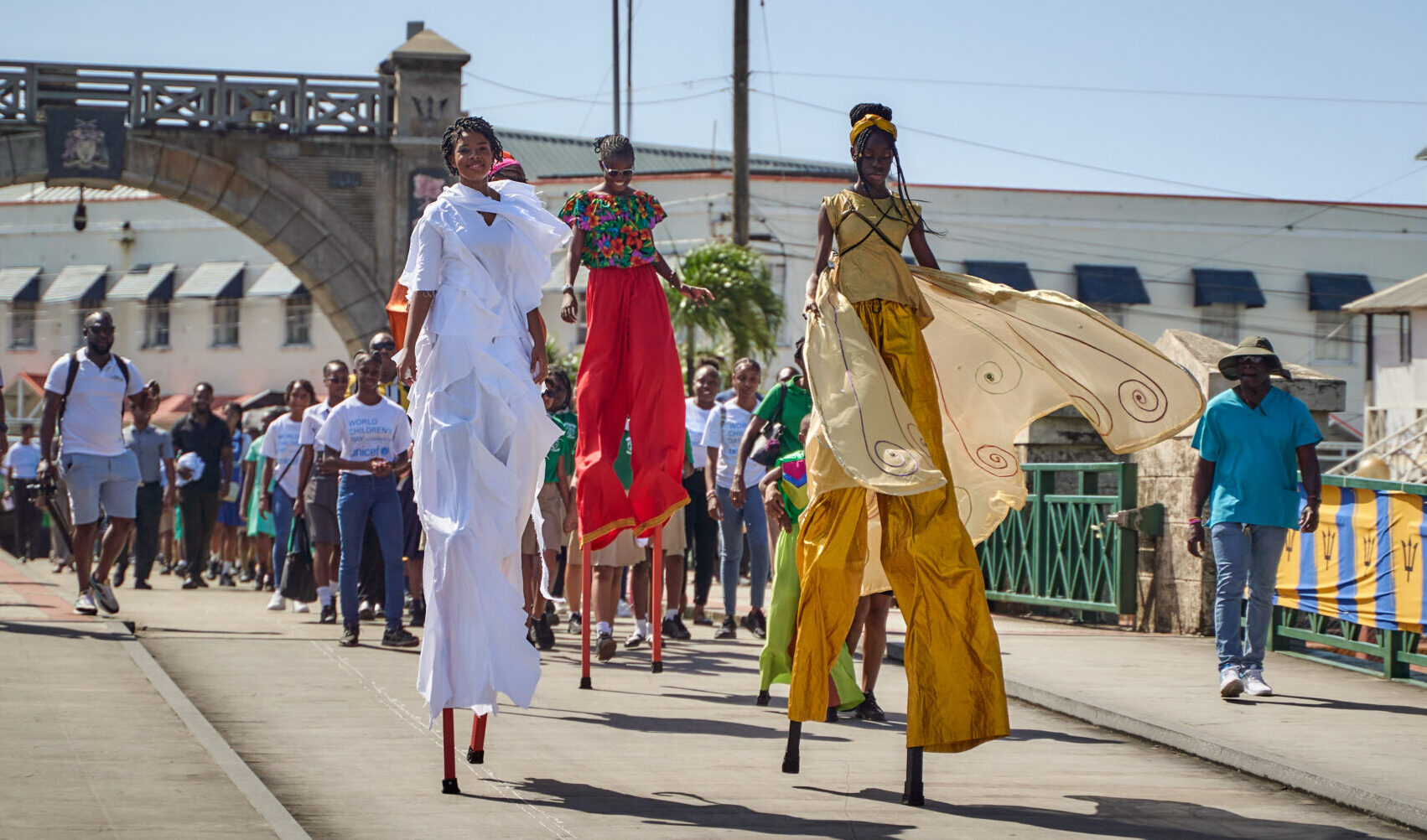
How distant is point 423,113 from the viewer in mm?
29344

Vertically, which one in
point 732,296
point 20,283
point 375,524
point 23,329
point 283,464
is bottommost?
point 375,524

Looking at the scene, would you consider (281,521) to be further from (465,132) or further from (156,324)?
(156,324)

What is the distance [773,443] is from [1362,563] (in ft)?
11.6

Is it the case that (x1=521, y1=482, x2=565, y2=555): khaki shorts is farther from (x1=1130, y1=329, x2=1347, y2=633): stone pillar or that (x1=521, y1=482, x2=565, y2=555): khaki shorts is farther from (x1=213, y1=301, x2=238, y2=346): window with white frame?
(x1=213, y1=301, x2=238, y2=346): window with white frame

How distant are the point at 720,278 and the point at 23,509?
36.3 feet

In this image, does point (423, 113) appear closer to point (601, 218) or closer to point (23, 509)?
point (23, 509)

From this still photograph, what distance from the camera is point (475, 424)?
6219 millimetres

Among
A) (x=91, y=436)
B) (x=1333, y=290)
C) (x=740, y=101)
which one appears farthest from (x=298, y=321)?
(x=91, y=436)

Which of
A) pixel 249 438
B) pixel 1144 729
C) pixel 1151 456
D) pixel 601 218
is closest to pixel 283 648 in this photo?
pixel 601 218

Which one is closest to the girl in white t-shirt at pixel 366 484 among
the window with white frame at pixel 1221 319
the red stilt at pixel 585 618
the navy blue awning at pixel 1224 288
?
the red stilt at pixel 585 618

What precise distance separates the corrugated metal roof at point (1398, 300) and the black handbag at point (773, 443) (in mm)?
36826

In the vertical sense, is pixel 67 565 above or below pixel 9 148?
below

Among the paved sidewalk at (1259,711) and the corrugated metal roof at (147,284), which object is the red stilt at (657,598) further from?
the corrugated metal roof at (147,284)

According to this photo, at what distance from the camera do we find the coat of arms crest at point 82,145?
28.5 m
